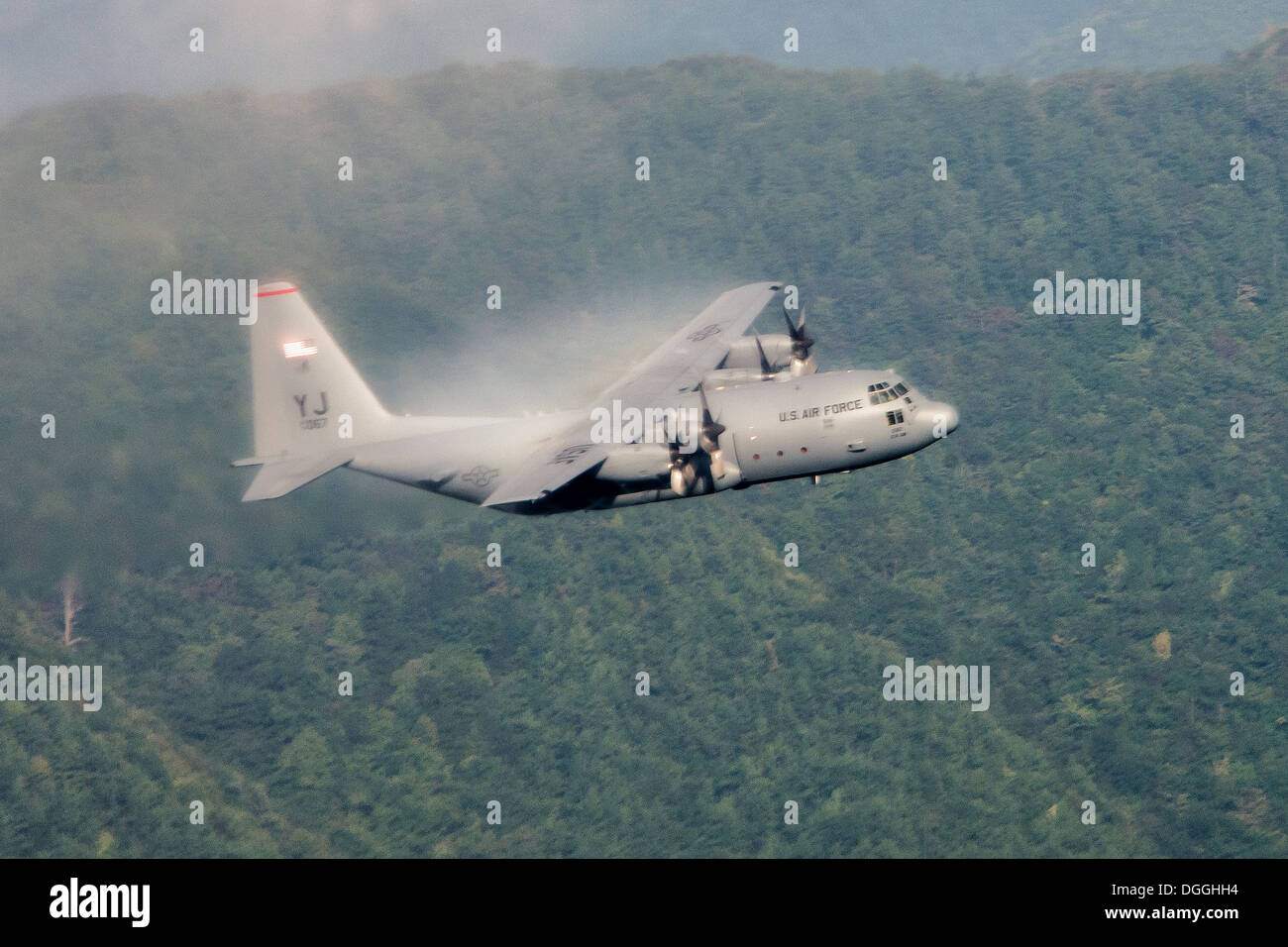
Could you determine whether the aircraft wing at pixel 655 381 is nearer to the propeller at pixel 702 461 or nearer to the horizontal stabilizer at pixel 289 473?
the propeller at pixel 702 461

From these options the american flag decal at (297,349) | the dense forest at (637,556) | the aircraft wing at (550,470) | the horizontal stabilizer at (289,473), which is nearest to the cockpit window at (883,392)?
the aircraft wing at (550,470)

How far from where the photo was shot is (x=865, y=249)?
138500 mm

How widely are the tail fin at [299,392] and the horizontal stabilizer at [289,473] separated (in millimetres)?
77

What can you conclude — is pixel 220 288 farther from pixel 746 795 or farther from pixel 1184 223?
pixel 1184 223

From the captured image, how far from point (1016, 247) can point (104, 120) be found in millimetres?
85953

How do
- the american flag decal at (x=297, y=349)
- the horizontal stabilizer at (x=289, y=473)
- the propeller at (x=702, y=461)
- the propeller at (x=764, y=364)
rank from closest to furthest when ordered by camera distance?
the propeller at (x=702, y=461) → the horizontal stabilizer at (x=289, y=473) → the propeller at (x=764, y=364) → the american flag decal at (x=297, y=349)

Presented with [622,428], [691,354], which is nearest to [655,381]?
[691,354]

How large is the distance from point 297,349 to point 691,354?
41.7 feet

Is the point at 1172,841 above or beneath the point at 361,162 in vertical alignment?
beneath

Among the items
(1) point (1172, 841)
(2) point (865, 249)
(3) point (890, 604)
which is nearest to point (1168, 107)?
(2) point (865, 249)

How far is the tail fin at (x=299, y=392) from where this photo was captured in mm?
47781

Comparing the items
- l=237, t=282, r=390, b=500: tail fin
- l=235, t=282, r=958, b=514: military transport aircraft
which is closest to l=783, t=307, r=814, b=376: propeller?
l=235, t=282, r=958, b=514: military transport aircraft

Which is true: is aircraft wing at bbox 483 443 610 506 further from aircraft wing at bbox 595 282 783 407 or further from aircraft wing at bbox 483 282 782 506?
aircraft wing at bbox 595 282 783 407

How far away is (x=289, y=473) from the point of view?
46344 mm
